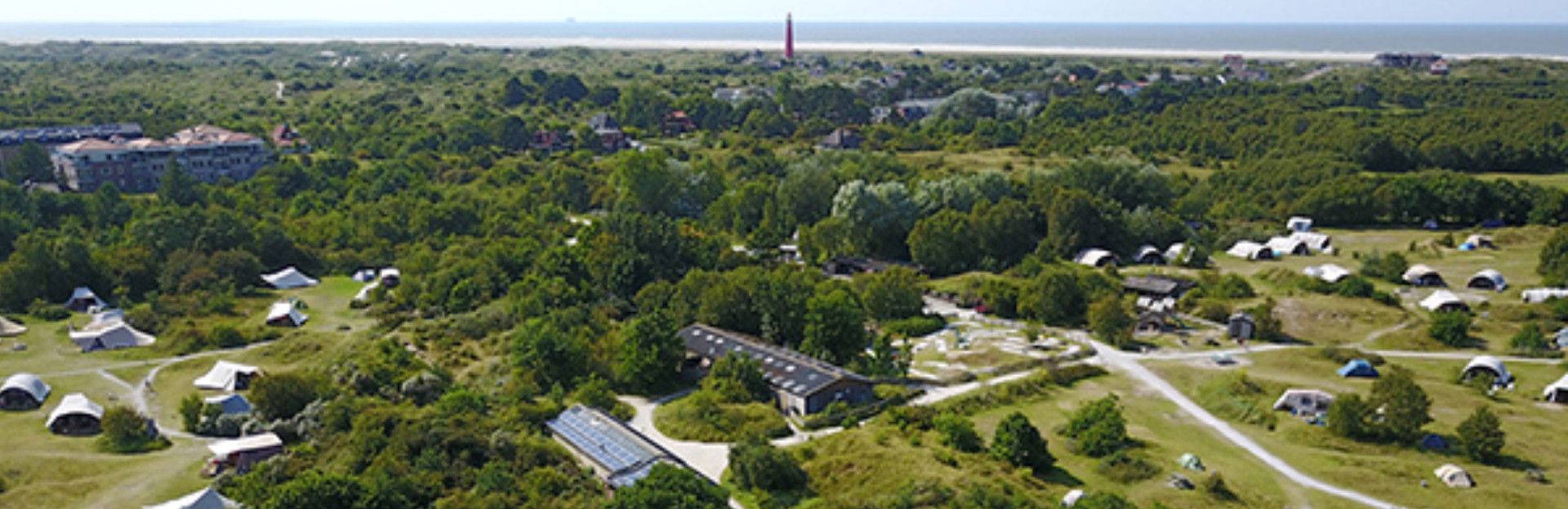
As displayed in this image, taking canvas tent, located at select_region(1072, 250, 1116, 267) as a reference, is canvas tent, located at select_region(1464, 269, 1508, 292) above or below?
above

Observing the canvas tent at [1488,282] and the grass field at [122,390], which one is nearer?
the grass field at [122,390]

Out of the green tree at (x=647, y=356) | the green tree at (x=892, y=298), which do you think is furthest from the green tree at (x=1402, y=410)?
the green tree at (x=647, y=356)

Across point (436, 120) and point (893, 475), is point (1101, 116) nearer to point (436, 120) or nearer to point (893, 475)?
point (436, 120)

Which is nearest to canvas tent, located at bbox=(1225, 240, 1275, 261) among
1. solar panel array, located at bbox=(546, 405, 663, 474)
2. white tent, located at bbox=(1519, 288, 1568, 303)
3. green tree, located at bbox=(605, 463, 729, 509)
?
white tent, located at bbox=(1519, 288, 1568, 303)

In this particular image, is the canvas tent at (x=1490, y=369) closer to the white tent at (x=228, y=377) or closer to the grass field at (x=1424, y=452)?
the grass field at (x=1424, y=452)

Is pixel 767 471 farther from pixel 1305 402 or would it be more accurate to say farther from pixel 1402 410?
pixel 1402 410

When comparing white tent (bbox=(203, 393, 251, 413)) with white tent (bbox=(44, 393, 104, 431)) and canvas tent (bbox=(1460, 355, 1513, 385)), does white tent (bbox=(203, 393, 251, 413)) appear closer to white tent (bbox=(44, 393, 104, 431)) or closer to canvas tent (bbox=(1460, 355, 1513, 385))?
white tent (bbox=(44, 393, 104, 431))
